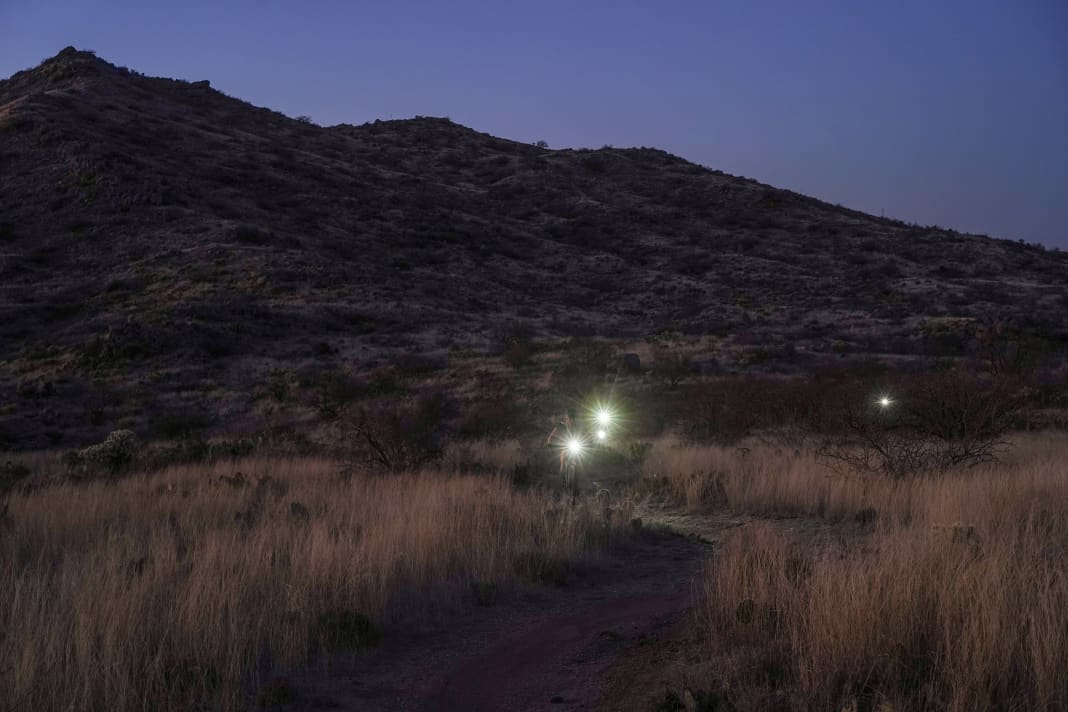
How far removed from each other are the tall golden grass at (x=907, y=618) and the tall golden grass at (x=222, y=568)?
245 cm

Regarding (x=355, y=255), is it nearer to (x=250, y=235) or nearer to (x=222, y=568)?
(x=250, y=235)

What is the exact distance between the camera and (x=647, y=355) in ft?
102

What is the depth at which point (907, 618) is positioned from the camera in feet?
14.3

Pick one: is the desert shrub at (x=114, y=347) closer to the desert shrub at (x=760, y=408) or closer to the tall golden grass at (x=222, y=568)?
the tall golden grass at (x=222, y=568)

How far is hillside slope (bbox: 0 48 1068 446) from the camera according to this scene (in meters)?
35.2

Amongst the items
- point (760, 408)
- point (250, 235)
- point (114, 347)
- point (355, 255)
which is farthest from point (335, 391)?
point (355, 255)

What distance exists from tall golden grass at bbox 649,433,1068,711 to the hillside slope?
2476 centimetres

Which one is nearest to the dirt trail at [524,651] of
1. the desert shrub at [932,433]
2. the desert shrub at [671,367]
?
the desert shrub at [932,433]

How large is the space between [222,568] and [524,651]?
250cm

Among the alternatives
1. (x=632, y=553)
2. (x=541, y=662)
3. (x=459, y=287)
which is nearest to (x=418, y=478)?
(x=632, y=553)

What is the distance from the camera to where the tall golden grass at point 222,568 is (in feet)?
14.5

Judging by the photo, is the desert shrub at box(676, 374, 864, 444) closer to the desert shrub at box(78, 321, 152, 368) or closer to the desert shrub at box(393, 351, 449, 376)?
the desert shrub at box(393, 351, 449, 376)

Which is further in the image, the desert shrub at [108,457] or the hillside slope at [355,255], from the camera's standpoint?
the hillside slope at [355,255]

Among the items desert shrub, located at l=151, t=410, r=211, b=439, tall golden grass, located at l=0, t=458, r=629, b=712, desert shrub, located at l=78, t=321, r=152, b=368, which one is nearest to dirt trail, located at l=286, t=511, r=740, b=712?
tall golden grass, located at l=0, t=458, r=629, b=712
